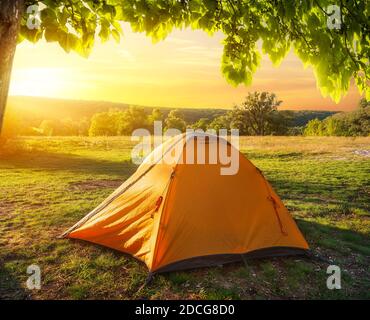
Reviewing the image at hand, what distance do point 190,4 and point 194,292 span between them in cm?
395

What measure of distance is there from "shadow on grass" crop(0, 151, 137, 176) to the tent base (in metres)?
10.9

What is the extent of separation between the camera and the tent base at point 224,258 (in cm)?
597

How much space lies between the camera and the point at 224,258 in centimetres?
624

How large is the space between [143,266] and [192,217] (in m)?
1.16

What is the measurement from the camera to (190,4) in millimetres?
4195

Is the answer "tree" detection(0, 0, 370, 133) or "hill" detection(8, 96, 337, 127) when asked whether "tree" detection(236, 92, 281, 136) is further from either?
"tree" detection(0, 0, 370, 133)

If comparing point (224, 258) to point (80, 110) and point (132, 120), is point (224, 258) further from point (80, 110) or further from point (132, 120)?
point (80, 110)

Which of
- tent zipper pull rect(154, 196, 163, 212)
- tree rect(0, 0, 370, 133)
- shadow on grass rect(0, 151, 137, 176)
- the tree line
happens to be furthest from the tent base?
the tree line

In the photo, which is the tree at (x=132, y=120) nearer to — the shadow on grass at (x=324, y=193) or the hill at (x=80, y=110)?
the hill at (x=80, y=110)

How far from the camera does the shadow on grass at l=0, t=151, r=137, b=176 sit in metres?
17.9

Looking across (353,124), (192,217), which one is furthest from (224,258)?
(353,124)
